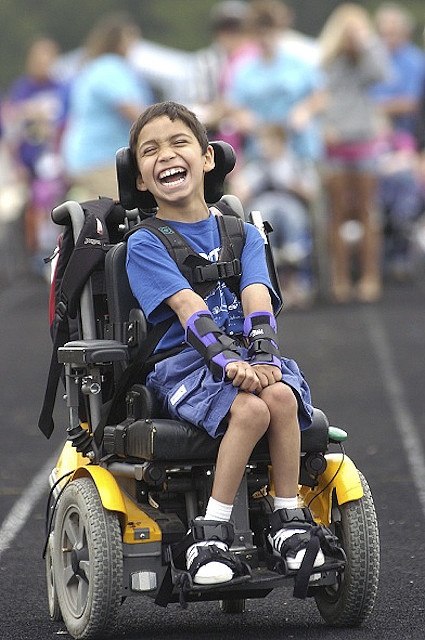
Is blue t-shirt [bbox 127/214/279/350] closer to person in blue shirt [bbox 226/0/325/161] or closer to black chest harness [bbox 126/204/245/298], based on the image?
black chest harness [bbox 126/204/245/298]

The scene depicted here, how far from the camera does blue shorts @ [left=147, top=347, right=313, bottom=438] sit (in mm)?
5320

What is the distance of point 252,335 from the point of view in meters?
5.55

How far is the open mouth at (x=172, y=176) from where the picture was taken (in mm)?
5754

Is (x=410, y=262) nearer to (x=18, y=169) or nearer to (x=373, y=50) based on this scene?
(x=373, y=50)

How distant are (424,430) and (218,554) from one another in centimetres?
489

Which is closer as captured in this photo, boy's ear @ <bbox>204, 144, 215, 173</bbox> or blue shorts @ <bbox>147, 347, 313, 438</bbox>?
blue shorts @ <bbox>147, 347, 313, 438</bbox>

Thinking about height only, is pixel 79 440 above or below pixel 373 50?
below

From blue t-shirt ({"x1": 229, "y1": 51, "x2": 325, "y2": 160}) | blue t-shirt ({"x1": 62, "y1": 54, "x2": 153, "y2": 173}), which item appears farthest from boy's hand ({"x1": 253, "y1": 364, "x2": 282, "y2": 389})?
blue t-shirt ({"x1": 229, "y1": 51, "x2": 325, "y2": 160})

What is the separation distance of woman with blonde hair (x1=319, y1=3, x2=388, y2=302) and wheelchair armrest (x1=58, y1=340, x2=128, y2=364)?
1046 centimetres

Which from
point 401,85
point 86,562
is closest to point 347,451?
point 86,562

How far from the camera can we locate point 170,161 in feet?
18.9

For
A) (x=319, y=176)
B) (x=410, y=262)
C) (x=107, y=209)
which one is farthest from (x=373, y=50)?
(x=107, y=209)

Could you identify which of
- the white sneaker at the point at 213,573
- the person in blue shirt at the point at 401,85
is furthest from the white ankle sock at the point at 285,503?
the person in blue shirt at the point at 401,85

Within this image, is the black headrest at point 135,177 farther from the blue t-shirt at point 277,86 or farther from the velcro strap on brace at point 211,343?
the blue t-shirt at point 277,86
